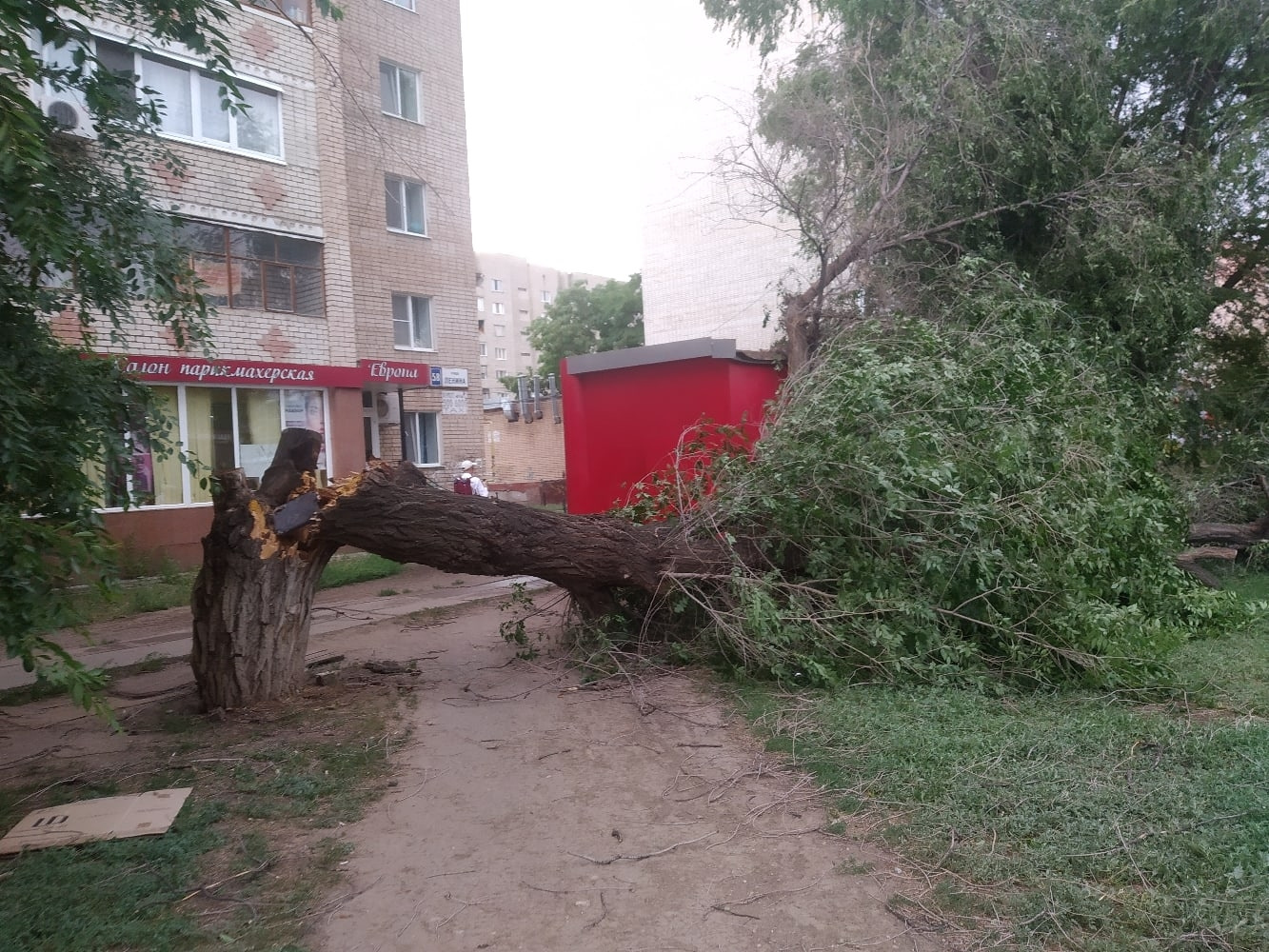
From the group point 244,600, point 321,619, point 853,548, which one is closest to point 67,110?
point 321,619

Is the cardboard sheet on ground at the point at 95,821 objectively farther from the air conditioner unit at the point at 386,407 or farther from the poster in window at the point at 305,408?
the air conditioner unit at the point at 386,407

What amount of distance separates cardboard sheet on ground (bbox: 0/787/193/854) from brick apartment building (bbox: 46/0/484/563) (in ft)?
25.5

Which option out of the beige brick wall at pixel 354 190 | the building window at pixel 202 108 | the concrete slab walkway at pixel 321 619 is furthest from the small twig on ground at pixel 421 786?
the building window at pixel 202 108

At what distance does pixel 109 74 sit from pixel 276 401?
30.3 feet

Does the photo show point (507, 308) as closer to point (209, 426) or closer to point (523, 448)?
point (523, 448)

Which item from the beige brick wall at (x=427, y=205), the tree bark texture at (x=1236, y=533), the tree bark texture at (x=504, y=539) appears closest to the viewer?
the tree bark texture at (x=504, y=539)

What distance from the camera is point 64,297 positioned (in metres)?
6.37

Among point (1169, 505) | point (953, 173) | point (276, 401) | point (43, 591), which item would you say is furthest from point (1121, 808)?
point (276, 401)

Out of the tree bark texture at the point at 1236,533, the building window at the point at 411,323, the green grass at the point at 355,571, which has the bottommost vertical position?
the green grass at the point at 355,571

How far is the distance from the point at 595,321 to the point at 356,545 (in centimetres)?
3064

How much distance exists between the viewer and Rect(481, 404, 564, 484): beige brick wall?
32094mm

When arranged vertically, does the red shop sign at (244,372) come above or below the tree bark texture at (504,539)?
above

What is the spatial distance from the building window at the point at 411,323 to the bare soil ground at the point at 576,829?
1235 centimetres

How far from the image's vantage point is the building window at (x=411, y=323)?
18.6 metres
